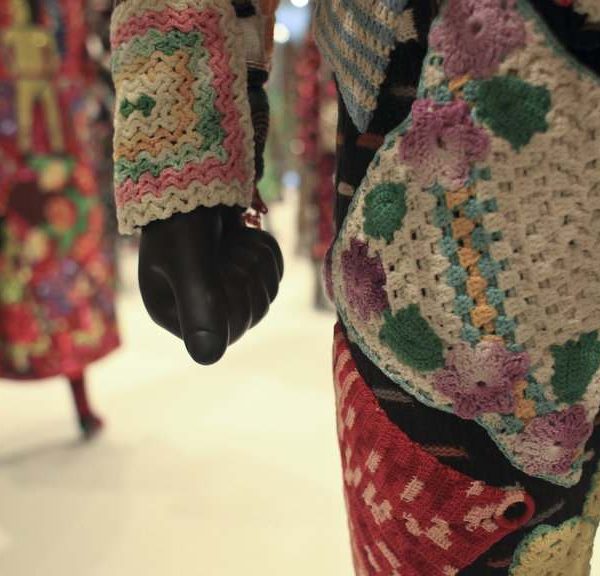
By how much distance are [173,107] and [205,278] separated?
0.36 ft

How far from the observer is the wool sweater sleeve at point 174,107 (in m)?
0.44

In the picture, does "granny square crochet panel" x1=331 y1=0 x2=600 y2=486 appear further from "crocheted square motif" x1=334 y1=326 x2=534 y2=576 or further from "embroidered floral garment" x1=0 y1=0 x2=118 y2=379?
"embroidered floral garment" x1=0 y1=0 x2=118 y2=379

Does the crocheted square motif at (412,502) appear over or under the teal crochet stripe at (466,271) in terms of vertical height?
under

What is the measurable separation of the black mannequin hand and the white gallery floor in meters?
0.95

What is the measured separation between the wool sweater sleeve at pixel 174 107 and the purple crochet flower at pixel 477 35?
0.46ft

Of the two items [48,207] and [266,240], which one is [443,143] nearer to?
[266,240]

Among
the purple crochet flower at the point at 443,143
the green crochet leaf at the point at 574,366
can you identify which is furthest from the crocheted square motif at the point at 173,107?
the green crochet leaf at the point at 574,366

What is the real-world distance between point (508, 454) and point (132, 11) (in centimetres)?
36

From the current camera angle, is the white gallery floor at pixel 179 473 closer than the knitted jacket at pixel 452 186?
No

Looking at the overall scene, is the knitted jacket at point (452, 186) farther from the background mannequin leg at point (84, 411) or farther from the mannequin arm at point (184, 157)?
the background mannequin leg at point (84, 411)

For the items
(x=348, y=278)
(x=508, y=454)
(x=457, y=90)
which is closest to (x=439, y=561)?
(x=508, y=454)

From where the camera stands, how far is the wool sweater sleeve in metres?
0.44

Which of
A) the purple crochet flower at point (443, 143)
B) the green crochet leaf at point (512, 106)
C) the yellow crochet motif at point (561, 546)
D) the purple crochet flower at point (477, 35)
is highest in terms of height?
the purple crochet flower at point (477, 35)

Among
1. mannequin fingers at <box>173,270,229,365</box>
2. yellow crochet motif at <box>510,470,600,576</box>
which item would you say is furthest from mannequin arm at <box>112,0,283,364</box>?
yellow crochet motif at <box>510,470,600,576</box>
